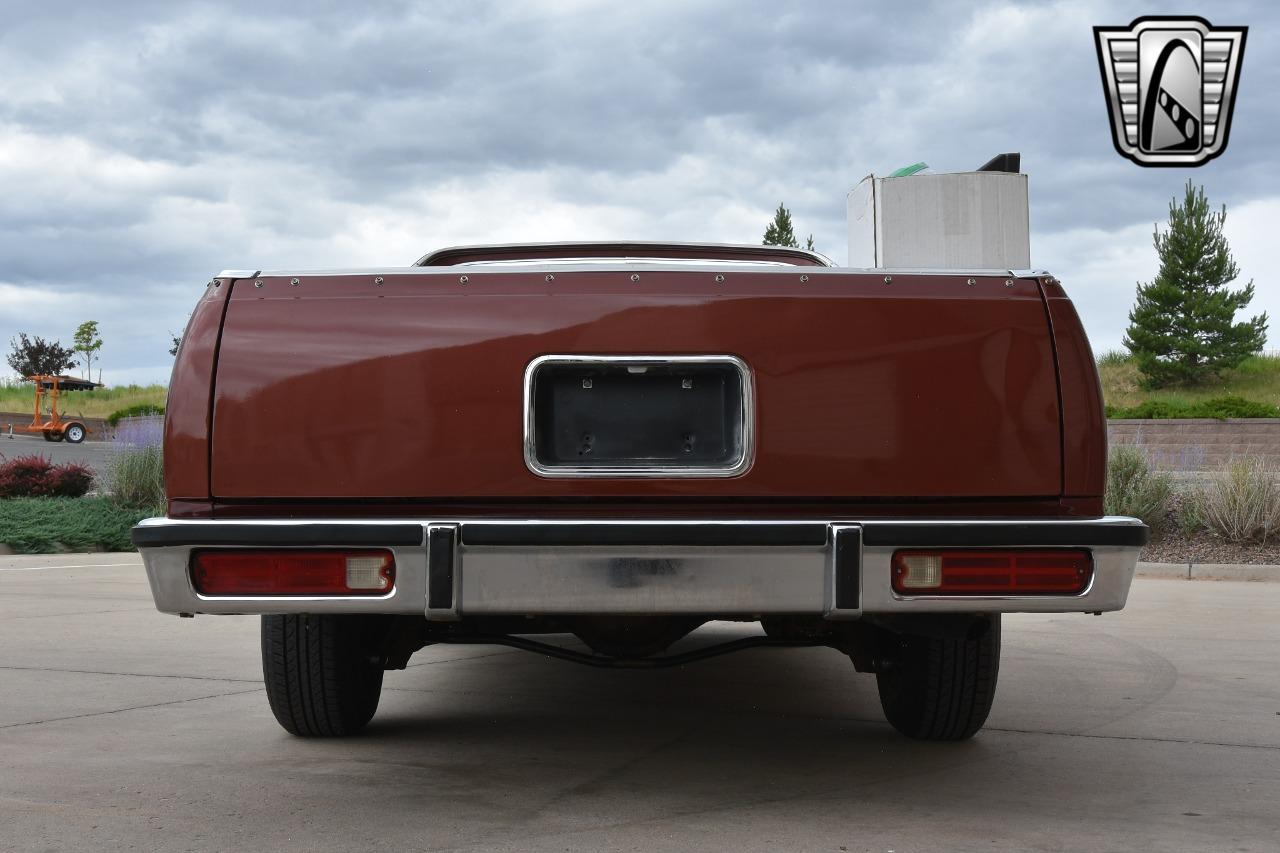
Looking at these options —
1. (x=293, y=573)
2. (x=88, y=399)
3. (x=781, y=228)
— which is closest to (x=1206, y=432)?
(x=781, y=228)

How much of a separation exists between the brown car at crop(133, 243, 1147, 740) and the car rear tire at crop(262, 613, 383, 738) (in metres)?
0.81

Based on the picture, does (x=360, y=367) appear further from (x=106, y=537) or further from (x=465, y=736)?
(x=106, y=537)

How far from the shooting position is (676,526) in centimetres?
301

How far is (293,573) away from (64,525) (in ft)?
38.3

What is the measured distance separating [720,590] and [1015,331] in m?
0.96

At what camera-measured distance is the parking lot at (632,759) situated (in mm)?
3205

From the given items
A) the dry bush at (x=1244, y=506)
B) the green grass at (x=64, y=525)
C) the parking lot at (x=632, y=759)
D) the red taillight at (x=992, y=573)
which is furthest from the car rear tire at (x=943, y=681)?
the green grass at (x=64, y=525)

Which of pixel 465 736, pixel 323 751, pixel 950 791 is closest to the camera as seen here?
pixel 950 791

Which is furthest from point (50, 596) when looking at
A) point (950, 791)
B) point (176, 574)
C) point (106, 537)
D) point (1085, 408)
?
point (1085, 408)

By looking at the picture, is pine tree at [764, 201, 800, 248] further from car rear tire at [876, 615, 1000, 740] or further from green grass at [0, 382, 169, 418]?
car rear tire at [876, 615, 1000, 740]

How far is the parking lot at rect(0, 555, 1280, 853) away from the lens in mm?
3205

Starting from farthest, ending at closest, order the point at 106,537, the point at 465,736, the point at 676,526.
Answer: the point at 106,537
the point at 465,736
the point at 676,526

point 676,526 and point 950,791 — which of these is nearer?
point 676,526

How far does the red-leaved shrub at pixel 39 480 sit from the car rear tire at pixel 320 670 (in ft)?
46.0
